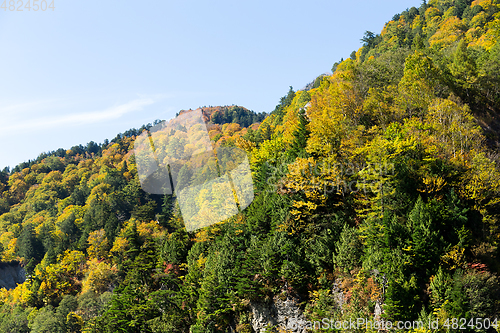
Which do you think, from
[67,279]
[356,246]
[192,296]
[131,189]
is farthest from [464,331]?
[131,189]

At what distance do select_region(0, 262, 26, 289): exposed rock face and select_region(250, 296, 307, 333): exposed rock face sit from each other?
96251mm

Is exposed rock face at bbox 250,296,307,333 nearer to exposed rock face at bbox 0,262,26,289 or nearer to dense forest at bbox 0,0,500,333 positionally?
dense forest at bbox 0,0,500,333

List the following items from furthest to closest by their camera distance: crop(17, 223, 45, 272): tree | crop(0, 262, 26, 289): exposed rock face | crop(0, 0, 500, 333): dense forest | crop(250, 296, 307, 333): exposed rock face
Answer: crop(0, 262, 26, 289): exposed rock face < crop(17, 223, 45, 272): tree < crop(250, 296, 307, 333): exposed rock face < crop(0, 0, 500, 333): dense forest

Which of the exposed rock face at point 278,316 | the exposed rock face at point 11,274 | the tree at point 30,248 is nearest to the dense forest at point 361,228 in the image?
the exposed rock face at point 278,316

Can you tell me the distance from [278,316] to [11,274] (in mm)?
101954

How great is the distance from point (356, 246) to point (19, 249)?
341 ft

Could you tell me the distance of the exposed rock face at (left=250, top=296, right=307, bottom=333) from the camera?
36.1 metres

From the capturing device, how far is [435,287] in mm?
28750

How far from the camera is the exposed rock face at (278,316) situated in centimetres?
3606

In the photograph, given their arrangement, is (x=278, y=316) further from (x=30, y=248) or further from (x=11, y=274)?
(x=11, y=274)

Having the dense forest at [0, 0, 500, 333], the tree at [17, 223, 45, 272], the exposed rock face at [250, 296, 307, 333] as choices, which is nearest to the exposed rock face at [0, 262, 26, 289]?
the tree at [17, 223, 45, 272]

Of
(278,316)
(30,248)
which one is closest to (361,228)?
(278,316)

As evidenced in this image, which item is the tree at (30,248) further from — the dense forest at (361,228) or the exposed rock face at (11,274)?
the dense forest at (361,228)

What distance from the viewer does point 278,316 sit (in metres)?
37.3
